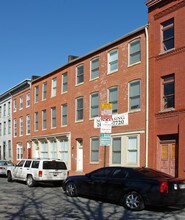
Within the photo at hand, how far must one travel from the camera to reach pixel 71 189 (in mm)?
16219

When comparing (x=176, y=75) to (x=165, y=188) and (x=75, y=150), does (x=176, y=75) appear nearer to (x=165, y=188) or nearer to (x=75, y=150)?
(x=165, y=188)

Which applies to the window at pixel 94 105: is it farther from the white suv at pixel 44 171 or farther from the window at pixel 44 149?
the window at pixel 44 149

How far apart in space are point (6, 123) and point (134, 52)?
26.7m

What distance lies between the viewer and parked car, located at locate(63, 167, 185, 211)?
1255cm

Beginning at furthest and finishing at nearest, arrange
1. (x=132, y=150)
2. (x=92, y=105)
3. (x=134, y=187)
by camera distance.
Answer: (x=92, y=105), (x=132, y=150), (x=134, y=187)

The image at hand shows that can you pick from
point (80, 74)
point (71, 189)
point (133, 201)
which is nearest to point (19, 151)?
point (80, 74)

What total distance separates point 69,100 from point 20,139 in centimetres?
1285

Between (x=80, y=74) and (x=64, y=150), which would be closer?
(x=80, y=74)

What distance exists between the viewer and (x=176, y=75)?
20844mm

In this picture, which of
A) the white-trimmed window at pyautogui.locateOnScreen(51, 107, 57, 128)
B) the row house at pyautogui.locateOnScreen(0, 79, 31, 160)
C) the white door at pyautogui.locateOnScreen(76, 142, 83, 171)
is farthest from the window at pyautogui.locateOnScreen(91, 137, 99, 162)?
the row house at pyautogui.locateOnScreen(0, 79, 31, 160)

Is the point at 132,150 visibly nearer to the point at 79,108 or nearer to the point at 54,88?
the point at 79,108

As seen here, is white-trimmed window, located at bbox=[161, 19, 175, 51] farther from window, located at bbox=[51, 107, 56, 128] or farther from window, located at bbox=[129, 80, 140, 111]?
window, located at bbox=[51, 107, 56, 128]

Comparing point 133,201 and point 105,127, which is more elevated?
point 105,127

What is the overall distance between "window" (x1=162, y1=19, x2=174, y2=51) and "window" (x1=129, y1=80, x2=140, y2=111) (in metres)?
2.84
